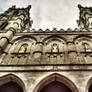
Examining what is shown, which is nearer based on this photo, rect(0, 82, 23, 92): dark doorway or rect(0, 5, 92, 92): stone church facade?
rect(0, 5, 92, 92): stone church facade

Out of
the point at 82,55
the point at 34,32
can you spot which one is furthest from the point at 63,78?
the point at 34,32

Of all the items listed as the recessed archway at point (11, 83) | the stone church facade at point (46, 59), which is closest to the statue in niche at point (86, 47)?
the stone church facade at point (46, 59)

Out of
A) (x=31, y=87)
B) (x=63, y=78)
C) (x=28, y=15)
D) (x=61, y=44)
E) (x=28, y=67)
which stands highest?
(x=28, y=15)

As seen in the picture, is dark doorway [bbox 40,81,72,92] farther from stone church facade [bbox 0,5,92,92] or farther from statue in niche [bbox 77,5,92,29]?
statue in niche [bbox 77,5,92,29]

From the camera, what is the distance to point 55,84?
10812mm

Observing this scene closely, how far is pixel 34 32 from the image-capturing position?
1617 centimetres

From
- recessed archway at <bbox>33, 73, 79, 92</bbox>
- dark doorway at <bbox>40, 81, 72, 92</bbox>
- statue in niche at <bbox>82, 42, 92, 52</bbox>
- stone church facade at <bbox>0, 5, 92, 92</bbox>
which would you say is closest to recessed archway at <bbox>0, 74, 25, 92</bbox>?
stone church facade at <bbox>0, 5, 92, 92</bbox>

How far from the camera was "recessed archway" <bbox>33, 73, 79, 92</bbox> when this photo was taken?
959cm

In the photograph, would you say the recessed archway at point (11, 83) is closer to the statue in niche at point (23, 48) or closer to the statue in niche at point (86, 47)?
the statue in niche at point (23, 48)

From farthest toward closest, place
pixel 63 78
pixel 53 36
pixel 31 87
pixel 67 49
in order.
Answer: pixel 53 36, pixel 67 49, pixel 63 78, pixel 31 87

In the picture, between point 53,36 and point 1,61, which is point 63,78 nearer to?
point 1,61

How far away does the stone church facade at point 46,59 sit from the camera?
9.89 meters

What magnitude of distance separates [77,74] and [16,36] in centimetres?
824

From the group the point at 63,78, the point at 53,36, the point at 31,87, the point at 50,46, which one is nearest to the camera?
the point at 31,87
